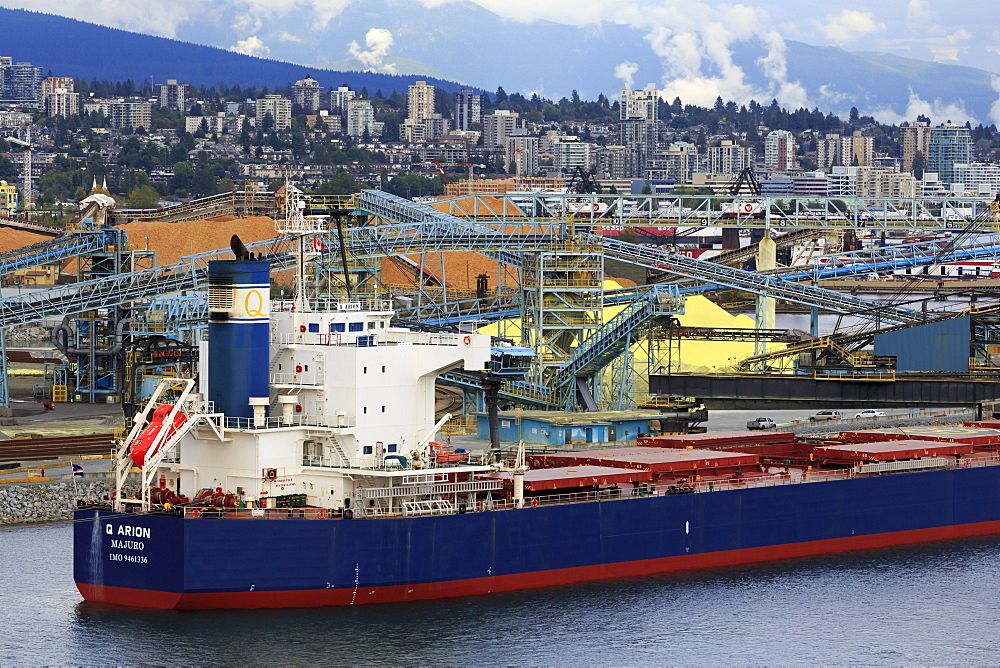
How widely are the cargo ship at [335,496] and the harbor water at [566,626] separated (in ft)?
2.15

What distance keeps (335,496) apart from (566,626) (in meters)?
5.95

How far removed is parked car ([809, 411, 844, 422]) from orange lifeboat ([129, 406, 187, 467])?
89.0 ft

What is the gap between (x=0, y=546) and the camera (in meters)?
44.5

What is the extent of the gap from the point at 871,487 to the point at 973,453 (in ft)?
19.0

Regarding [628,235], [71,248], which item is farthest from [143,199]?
[71,248]

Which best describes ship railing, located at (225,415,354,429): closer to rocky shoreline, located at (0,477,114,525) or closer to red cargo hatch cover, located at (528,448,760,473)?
red cargo hatch cover, located at (528,448,760,473)

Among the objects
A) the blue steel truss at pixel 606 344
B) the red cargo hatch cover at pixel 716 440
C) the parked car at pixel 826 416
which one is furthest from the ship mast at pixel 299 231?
the parked car at pixel 826 416

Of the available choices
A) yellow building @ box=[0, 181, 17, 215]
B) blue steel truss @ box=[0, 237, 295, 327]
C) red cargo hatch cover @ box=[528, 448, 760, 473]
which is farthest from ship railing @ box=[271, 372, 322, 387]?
yellow building @ box=[0, 181, 17, 215]

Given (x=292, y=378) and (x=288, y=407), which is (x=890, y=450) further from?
(x=288, y=407)

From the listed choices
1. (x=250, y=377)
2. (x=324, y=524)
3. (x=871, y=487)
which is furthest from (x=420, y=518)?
(x=871, y=487)

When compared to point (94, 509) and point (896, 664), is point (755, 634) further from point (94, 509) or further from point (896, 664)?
point (94, 509)

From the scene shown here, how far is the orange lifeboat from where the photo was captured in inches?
1480

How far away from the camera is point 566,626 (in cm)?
3762

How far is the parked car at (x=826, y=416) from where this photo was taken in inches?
2320
